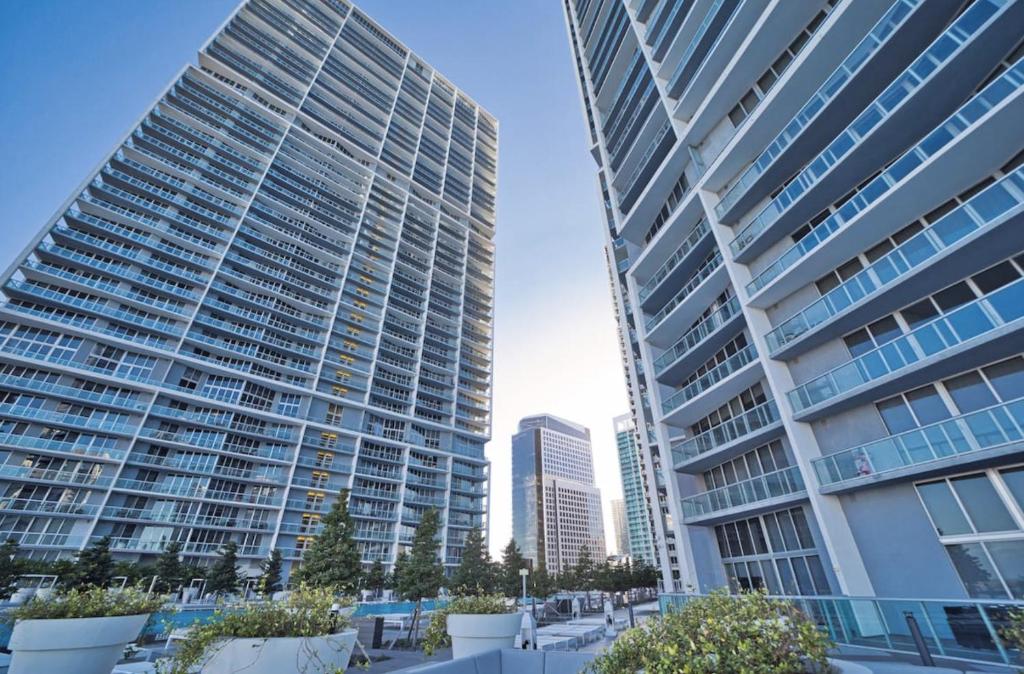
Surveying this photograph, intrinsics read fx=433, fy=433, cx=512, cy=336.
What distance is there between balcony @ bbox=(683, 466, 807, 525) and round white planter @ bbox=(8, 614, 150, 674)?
17.0 m

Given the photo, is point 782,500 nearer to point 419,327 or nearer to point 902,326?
point 902,326

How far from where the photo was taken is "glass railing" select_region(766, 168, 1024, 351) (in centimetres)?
1002

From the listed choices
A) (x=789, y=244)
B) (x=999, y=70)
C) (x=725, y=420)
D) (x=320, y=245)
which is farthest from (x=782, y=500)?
(x=320, y=245)

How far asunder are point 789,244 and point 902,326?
493 cm

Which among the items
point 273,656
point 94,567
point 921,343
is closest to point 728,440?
point 921,343

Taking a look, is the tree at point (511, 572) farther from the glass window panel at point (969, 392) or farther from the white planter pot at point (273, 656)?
the white planter pot at point (273, 656)

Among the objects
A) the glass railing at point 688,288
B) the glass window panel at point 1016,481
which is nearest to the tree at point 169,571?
the glass railing at point 688,288

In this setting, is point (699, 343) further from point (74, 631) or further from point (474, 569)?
point (474, 569)

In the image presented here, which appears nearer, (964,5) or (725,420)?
(964,5)

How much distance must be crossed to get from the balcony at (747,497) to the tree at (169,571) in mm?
33405

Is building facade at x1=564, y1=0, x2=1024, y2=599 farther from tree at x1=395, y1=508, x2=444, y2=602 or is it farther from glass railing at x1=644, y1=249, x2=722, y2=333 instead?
tree at x1=395, y1=508, x2=444, y2=602

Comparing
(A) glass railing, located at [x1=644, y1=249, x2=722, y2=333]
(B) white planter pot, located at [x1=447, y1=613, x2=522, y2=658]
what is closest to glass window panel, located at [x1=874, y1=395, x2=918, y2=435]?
(A) glass railing, located at [x1=644, y1=249, x2=722, y2=333]

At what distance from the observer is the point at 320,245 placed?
182ft

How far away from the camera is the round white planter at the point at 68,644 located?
486 cm
